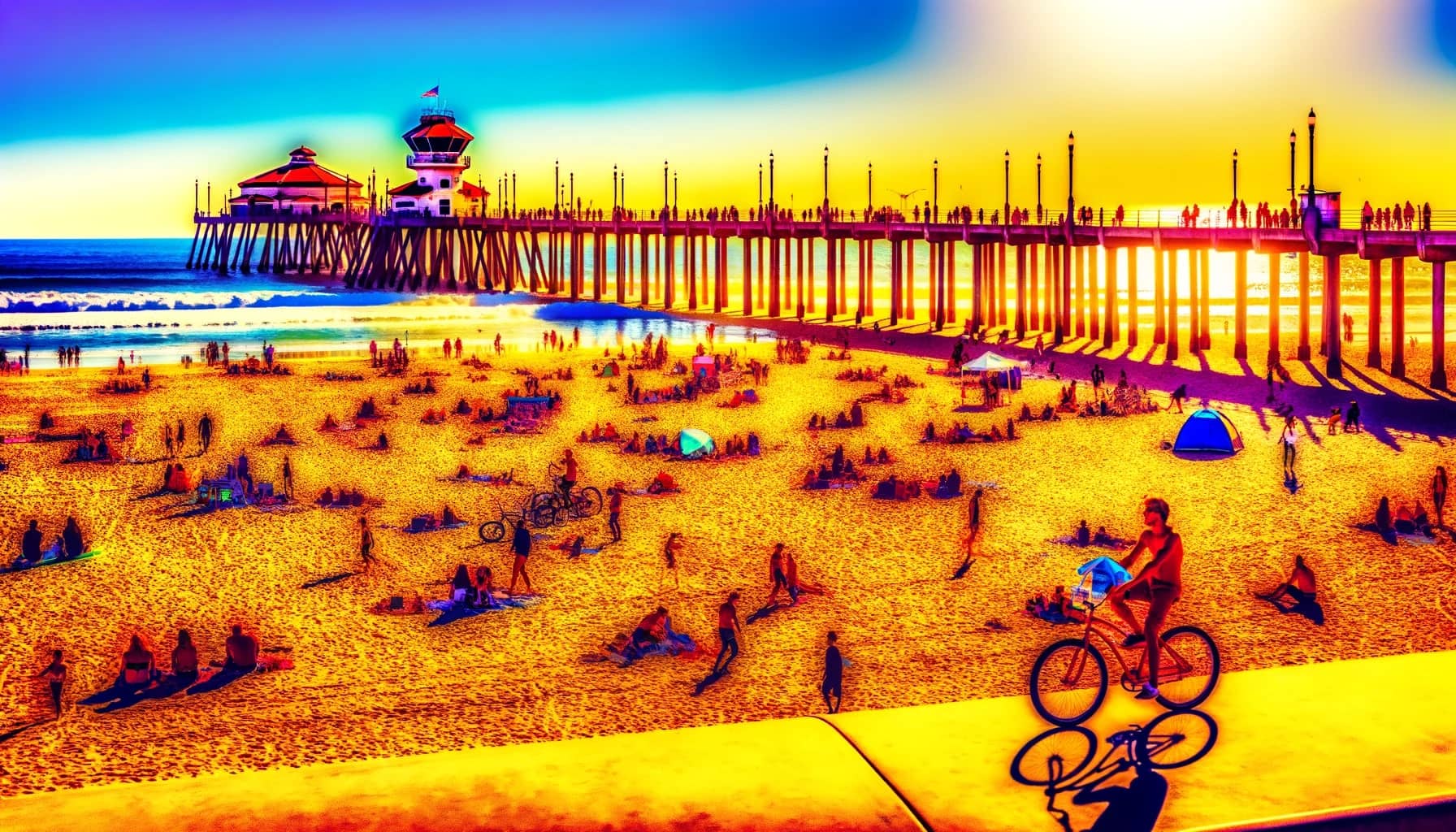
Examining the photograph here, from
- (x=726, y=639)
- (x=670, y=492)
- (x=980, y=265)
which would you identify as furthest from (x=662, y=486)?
(x=980, y=265)

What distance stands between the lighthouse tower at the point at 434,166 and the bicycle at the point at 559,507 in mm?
66599

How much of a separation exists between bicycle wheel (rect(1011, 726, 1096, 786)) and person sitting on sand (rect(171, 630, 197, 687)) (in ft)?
25.0

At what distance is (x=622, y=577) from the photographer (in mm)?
14438

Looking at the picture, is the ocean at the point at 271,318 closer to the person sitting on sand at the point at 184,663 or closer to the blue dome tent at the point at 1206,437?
the blue dome tent at the point at 1206,437

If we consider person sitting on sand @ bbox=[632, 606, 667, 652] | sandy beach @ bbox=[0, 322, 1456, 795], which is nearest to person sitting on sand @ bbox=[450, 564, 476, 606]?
sandy beach @ bbox=[0, 322, 1456, 795]

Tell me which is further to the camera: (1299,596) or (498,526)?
(498,526)

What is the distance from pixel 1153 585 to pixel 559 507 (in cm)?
1120

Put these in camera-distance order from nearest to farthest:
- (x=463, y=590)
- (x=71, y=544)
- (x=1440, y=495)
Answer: (x=463, y=590) → (x=71, y=544) → (x=1440, y=495)

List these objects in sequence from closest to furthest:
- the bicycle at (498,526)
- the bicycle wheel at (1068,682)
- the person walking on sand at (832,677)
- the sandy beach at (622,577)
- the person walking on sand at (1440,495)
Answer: the bicycle wheel at (1068,682), the person walking on sand at (832,677), the sandy beach at (622,577), the bicycle at (498,526), the person walking on sand at (1440,495)

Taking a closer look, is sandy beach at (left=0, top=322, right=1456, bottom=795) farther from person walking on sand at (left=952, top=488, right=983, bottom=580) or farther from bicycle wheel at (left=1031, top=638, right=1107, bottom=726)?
bicycle wheel at (left=1031, top=638, right=1107, bottom=726)

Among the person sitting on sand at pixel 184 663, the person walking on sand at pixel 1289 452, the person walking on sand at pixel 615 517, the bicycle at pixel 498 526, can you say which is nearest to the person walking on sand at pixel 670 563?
the person walking on sand at pixel 615 517

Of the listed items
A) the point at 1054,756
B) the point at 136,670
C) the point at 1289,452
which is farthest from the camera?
the point at 1289,452

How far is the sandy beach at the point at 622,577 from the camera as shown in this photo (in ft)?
34.5

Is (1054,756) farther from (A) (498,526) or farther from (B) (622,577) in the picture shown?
(A) (498,526)
